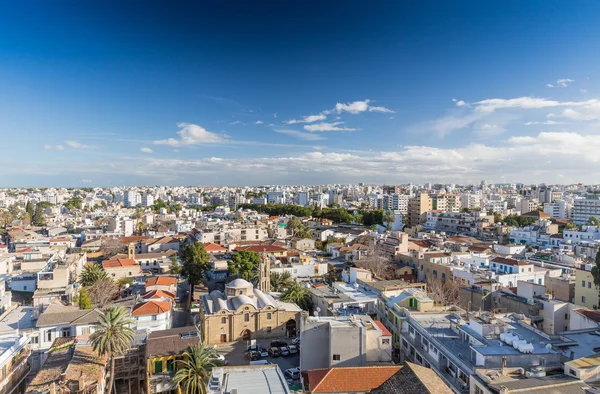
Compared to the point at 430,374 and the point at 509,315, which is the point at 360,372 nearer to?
the point at 430,374

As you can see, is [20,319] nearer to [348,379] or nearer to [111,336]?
[111,336]

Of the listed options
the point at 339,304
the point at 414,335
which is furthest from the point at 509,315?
the point at 339,304

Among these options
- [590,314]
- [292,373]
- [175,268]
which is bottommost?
[292,373]

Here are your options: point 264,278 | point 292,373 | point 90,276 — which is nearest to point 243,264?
point 264,278

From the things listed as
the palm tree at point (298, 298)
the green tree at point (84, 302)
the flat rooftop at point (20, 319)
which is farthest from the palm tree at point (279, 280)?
the flat rooftop at point (20, 319)

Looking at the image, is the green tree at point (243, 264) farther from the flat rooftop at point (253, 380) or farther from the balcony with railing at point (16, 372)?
the flat rooftop at point (253, 380)

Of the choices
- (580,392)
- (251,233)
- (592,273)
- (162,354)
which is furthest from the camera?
(251,233)

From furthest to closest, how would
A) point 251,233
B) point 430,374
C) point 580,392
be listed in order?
1. point 251,233
2. point 430,374
3. point 580,392
